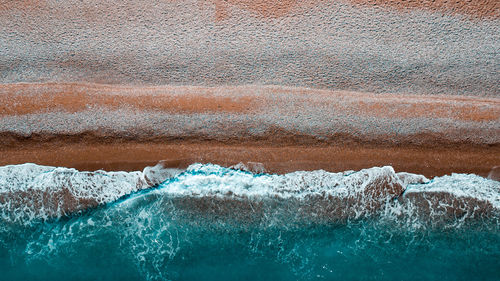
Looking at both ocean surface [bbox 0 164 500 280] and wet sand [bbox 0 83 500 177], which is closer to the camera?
ocean surface [bbox 0 164 500 280]

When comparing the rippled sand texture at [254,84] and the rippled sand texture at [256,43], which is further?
the rippled sand texture at [256,43]

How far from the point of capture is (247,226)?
5.54 metres

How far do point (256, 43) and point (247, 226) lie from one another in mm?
2906

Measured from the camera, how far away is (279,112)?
580 centimetres

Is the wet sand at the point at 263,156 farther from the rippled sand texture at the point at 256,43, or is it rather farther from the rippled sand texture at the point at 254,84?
the rippled sand texture at the point at 256,43

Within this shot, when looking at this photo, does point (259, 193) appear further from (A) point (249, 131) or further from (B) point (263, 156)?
(A) point (249, 131)

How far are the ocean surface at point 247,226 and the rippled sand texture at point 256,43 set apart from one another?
1539 mm

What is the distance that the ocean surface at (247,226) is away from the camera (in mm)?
5453

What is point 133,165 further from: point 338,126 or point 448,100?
point 448,100

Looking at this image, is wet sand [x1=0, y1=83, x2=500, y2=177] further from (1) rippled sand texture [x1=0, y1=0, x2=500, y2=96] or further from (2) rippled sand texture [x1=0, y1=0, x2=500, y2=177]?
(1) rippled sand texture [x1=0, y1=0, x2=500, y2=96]

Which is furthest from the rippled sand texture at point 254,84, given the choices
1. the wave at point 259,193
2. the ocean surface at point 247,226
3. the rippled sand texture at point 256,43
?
A: the ocean surface at point 247,226

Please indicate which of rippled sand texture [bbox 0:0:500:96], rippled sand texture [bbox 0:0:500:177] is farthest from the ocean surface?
rippled sand texture [bbox 0:0:500:96]

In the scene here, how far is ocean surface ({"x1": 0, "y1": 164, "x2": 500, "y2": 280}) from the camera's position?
5453 millimetres

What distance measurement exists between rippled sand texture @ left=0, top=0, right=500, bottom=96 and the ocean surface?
5.05 ft
